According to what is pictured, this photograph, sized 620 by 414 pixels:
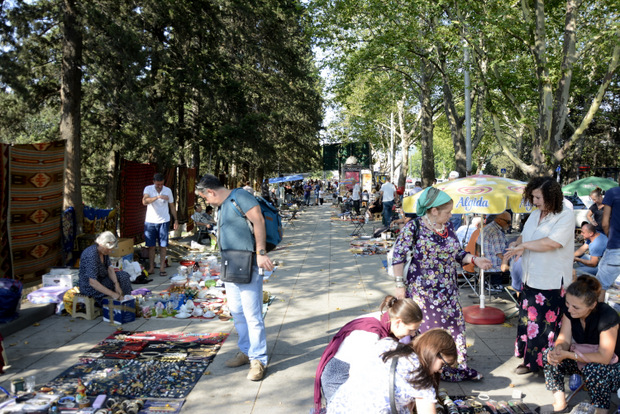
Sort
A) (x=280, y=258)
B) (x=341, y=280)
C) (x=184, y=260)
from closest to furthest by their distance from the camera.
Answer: (x=341, y=280), (x=184, y=260), (x=280, y=258)

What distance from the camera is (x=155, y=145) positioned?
40.8 feet

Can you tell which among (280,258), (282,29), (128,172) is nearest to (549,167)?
(280,258)

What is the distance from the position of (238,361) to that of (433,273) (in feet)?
7.09

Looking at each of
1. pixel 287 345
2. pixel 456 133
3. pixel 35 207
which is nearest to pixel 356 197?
pixel 456 133

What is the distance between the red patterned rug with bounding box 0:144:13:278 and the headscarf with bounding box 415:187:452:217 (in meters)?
6.18

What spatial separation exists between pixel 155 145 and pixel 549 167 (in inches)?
383

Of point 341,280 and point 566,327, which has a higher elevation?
point 566,327

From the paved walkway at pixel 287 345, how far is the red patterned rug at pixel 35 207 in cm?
175

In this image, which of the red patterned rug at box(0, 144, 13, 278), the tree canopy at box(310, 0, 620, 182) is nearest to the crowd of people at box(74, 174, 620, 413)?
the red patterned rug at box(0, 144, 13, 278)

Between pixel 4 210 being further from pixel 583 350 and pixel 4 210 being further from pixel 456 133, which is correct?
pixel 456 133

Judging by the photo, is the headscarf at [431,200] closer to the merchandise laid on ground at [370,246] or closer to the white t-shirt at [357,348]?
the white t-shirt at [357,348]

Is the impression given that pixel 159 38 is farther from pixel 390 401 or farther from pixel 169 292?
pixel 390 401

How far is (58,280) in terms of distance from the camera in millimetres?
7164

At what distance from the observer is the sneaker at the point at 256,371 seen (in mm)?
4477
